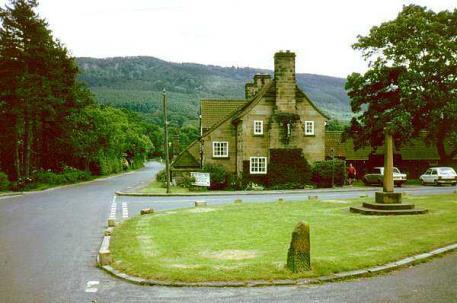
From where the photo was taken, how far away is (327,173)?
1679 inches

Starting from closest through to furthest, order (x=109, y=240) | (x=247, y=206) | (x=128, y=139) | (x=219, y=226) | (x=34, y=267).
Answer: (x=34, y=267) < (x=109, y=240) < (x=219, y=226) < (x=247, y=206) < (x=128, y=139)

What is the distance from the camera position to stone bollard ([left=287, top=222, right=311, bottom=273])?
1016cm

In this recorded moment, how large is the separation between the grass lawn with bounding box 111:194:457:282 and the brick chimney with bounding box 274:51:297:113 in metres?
22.7

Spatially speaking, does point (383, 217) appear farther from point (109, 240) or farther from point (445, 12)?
point (445, 12)

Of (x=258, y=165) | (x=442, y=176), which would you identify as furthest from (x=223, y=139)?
(x=442, y=176)

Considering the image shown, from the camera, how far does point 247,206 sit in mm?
25078

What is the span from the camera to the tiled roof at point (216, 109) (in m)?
52.4

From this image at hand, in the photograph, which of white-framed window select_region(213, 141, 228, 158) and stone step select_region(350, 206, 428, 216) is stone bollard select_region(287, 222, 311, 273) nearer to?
stone step select_region(350, 206, 428, 216)

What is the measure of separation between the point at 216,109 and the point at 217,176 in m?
13.7

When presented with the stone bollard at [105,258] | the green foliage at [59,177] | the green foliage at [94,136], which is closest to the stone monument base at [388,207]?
the stone bollard at [105,258]

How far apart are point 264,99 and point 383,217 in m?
26.2

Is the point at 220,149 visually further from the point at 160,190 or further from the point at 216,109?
the point at 216,109

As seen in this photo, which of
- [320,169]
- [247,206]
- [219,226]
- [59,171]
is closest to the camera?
[219,226]

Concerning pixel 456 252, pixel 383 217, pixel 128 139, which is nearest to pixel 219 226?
pixel 383 217
